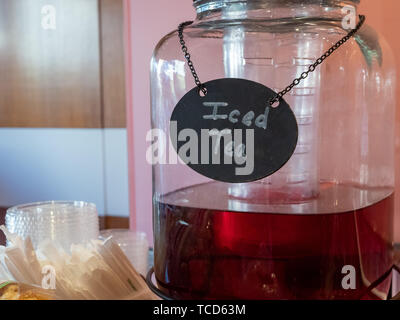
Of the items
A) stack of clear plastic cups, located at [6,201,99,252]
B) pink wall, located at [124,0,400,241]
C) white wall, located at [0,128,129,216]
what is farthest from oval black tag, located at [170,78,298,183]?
white wall, located at [0,128,129,216]

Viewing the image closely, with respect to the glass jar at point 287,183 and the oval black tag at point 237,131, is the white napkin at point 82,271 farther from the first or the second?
the oval black tag at point 237,131

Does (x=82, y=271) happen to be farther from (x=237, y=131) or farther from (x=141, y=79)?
(x=141, y=79)

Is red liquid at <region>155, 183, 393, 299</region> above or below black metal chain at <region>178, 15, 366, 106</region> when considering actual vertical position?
below

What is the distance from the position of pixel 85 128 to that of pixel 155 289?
1246 mm

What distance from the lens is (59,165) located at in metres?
1.80

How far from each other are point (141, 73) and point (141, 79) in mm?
12

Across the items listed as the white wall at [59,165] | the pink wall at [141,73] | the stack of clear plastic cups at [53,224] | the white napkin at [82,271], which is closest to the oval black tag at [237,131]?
the white napkin at [82,271]

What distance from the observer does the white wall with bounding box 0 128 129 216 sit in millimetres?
1578

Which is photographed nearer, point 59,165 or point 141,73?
point 141,73

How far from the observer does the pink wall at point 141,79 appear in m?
0.95

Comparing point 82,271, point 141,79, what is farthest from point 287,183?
point 141,79

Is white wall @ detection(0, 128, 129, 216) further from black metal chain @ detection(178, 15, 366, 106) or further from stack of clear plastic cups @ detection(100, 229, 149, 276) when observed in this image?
black metal chain @ detection(178, 15, 366, 106)

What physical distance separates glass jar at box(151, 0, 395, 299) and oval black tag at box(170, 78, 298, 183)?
4cm

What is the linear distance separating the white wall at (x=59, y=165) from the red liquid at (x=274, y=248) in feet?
3.52
